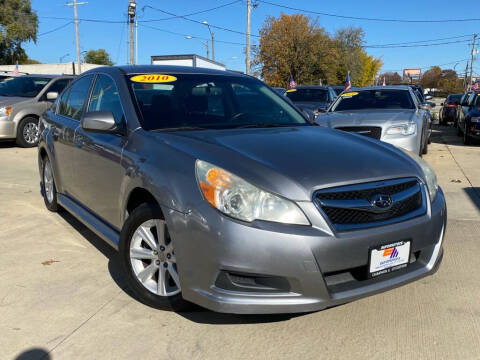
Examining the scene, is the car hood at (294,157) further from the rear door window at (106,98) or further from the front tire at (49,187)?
the front tire at (49,187)

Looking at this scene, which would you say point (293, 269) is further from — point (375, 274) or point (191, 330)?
point (191, 330)

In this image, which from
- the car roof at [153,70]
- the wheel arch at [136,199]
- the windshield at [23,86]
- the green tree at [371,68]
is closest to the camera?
the wheel arch at [136,199]

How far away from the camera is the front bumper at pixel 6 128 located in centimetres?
1034

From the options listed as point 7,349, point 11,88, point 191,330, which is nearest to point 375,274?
point 191,330

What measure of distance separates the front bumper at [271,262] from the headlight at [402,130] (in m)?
5.02

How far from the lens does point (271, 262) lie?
2.33m

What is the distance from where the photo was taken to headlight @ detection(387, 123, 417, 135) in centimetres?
726

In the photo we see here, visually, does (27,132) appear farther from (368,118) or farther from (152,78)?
(152,78)

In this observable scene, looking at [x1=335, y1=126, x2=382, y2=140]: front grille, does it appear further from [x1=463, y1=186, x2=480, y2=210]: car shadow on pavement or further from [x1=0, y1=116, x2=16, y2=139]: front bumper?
[x1=0, y1=116, x2=16, y2=139]: front bumper

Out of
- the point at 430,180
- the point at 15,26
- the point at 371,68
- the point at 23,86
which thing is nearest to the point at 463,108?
the point at 430,180

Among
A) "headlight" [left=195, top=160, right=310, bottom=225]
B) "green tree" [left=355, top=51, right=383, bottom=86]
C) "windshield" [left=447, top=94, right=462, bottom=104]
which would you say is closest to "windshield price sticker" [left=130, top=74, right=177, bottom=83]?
"headlight" [left=195, top=160, right=310, bottom=225]

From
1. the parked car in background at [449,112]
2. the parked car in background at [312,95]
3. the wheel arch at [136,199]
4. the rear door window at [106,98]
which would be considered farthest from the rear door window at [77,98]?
the parked car in background at [449,112]

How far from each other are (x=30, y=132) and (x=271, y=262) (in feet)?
32.9

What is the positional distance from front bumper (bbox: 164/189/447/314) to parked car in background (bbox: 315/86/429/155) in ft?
16.3
